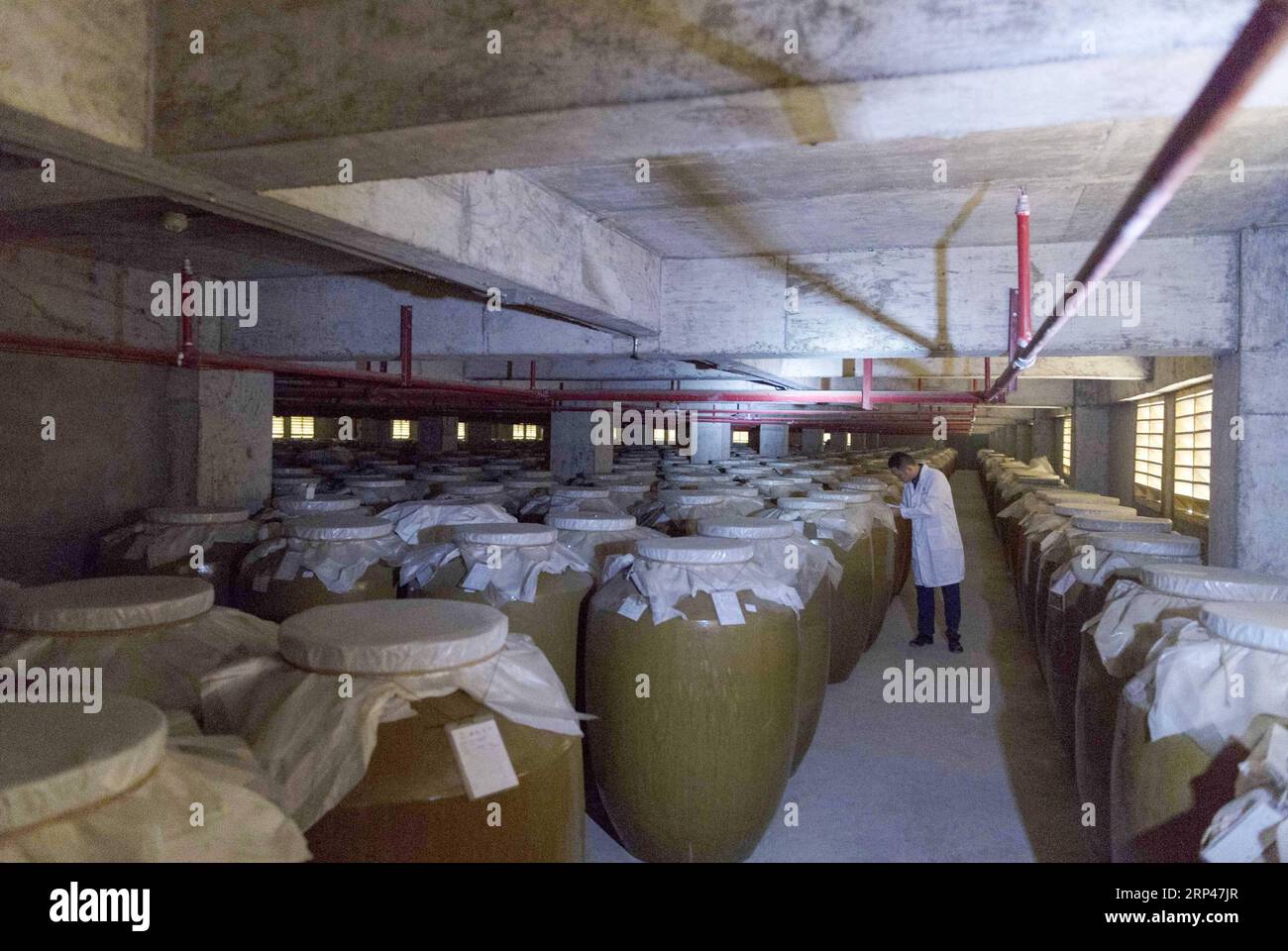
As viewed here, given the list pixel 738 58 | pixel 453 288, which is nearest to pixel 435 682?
pixel 738 58

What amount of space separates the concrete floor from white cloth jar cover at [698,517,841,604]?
0.80 m

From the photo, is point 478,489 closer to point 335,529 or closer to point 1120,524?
point 335,529

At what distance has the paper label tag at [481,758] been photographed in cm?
144

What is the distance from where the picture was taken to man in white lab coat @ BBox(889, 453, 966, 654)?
5352 millimetres

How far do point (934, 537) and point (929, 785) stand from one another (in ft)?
7.57

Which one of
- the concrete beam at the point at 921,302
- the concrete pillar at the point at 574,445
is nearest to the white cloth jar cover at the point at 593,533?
the concrete beam at the point at 921,302

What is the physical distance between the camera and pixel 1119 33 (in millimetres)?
1218

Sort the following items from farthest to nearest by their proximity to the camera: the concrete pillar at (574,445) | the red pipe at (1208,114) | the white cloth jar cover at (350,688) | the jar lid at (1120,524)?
the concrete pillar at (574,445) → the jar lid at (1120,524) → the white cloth jar cover at (350,688) → the red pipe at (1208,114)

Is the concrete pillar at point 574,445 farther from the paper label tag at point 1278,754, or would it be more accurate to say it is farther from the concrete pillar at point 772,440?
the paper label tag at point 1278,754

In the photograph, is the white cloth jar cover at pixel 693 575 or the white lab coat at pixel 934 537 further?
the white lab coat at pixel 934 537

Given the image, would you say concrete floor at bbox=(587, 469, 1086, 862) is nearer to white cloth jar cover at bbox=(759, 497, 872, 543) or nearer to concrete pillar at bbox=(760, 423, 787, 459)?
white cloth jar cover at bbox=(759, 497, 872, 543)

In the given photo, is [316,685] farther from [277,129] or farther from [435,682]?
[277,129]

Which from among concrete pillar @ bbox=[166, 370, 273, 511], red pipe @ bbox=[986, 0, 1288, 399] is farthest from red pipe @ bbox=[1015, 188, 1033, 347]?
concrete pillar @ bbox=[166, 370, 273, 511]

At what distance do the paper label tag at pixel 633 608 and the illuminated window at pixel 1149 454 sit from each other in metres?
6.90
